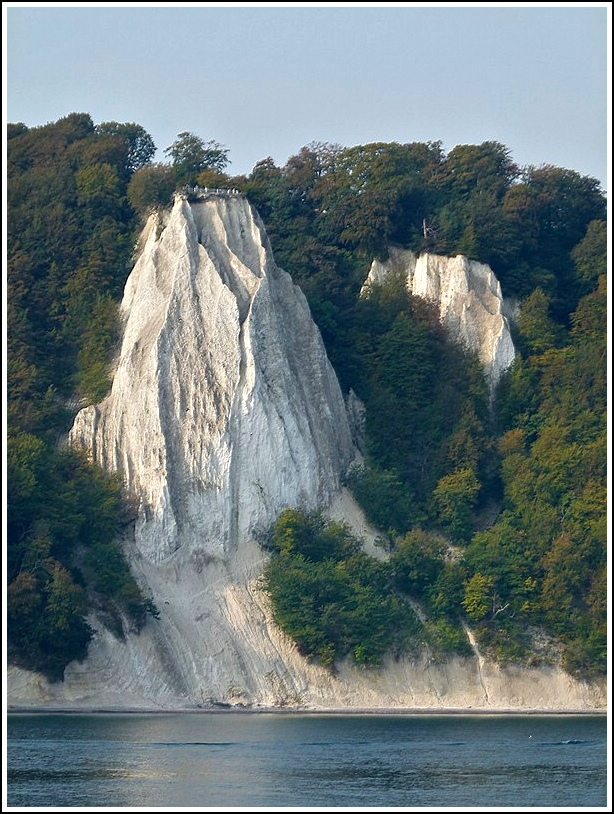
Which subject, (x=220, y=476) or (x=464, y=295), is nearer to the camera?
(x=220, y=476)

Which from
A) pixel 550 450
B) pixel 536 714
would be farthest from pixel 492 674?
pixel 550 450

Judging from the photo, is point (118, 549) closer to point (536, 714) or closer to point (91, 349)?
point (91, 349)

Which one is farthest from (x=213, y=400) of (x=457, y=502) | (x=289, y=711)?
(x=289, y=711)

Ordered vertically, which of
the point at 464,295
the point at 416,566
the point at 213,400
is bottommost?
the point at 416,566

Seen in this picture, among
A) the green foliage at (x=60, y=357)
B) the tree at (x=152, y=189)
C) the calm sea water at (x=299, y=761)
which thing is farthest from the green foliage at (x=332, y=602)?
the tree at (x=152, y=189)

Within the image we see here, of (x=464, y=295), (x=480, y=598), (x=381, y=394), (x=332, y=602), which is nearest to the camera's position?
(x=332, y=602)

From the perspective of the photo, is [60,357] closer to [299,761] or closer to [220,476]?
[220,476]

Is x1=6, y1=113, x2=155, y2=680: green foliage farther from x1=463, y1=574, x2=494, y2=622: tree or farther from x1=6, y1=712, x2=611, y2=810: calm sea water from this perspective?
x1=463, y1=574, x2=494, y2=622: tree
